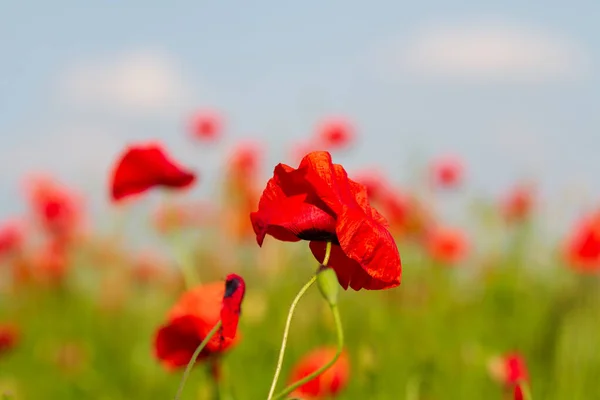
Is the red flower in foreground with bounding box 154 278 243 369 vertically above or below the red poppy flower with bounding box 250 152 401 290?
below

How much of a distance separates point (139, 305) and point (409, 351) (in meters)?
2.49

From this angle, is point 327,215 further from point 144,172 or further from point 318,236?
point 144,172

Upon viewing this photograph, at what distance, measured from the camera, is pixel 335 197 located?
2.70ft

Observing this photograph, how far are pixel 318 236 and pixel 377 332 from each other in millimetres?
2205

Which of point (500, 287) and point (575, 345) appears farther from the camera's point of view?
point (500, 287)

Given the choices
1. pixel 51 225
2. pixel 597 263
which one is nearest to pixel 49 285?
pixel 51 225

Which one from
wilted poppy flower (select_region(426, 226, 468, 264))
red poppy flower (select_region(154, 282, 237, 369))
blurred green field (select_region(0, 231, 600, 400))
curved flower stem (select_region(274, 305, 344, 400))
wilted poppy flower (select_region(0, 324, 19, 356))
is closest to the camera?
curved flower stem (select_region(274, 305, 344, 400))

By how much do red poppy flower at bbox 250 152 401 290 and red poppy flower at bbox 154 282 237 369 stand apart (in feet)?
1.15

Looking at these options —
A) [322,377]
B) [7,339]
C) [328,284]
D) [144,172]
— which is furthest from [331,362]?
[7,339]

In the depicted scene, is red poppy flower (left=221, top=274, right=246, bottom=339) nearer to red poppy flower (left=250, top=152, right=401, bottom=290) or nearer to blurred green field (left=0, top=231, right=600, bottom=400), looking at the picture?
red poppy flower (left=250, top=152, right=401, bottom=290)

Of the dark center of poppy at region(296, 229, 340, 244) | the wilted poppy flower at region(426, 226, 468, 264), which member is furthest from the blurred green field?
the dark center of poppy at region(296, 229, 340, 244)

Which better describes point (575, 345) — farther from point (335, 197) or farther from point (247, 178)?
point (335, 197)

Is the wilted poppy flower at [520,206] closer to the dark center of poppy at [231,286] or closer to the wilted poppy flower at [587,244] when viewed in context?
the wilted poppy flower at [587,244]

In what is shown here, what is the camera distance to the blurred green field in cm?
268
